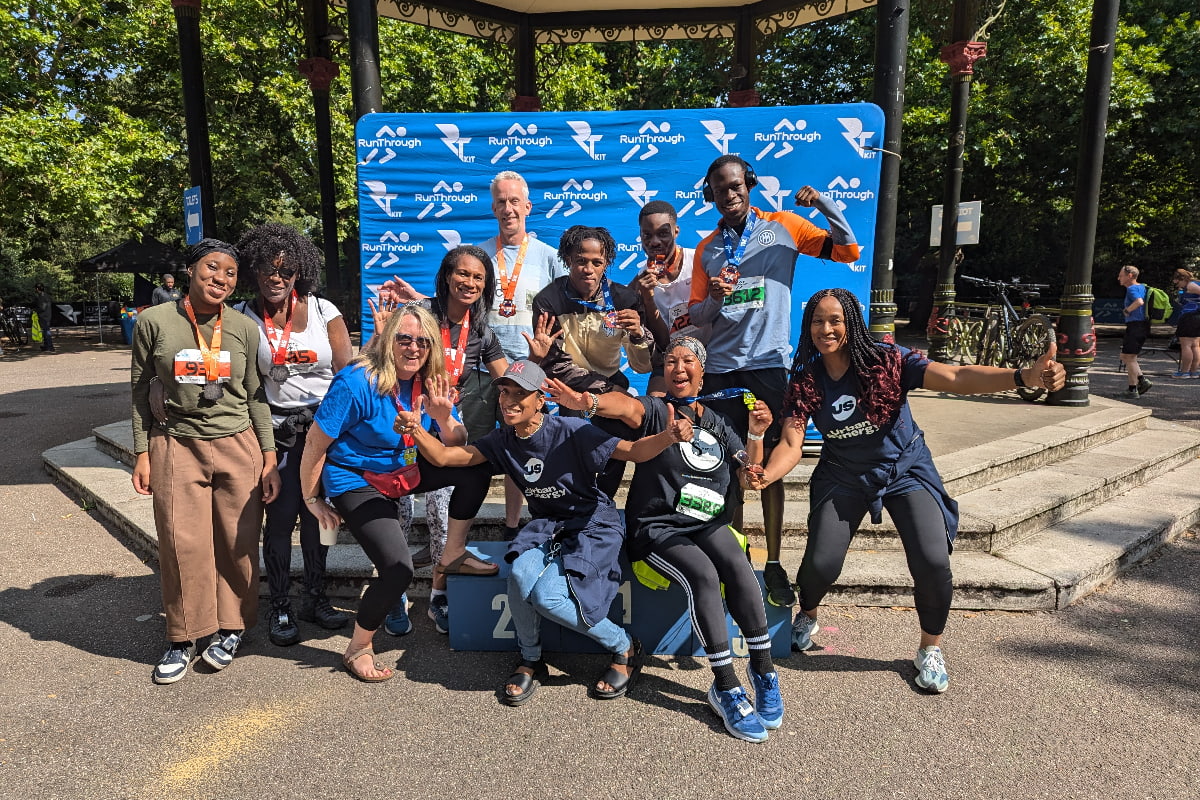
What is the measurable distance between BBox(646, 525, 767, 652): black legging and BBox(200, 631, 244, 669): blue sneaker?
2.21m

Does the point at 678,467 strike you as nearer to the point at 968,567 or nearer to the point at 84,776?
the point at 968,567

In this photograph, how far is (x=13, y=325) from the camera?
21.8 metres

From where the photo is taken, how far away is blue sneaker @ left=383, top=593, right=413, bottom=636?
405cm

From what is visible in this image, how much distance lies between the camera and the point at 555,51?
1917cm

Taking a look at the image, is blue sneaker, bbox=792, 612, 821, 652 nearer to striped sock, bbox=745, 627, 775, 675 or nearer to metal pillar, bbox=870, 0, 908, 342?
striped sock, bbox=745, 627, 775, 675

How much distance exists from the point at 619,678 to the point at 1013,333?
10.1 m

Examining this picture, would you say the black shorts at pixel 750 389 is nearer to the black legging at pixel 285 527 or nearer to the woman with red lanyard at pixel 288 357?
the woman with red lanyard at pixel 288 357

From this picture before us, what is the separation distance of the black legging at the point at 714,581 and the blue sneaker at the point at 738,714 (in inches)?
7.8

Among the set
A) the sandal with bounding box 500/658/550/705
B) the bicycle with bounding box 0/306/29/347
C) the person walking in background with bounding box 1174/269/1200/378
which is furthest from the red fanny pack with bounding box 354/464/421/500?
the bicycle with bounding box 0/306/29/347

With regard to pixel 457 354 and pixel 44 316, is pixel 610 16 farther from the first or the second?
pixel 44 316

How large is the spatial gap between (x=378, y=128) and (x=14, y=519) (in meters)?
4.47

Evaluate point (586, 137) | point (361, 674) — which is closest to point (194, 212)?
point (586, 137)

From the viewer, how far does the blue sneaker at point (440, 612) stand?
13.2 ft

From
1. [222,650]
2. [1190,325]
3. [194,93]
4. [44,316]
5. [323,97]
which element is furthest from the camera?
[44,316]
